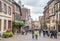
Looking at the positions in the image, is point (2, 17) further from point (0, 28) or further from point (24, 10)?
point (24, 10)

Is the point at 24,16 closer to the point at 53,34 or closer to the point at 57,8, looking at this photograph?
the point at 57,8

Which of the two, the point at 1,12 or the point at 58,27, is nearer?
the point at 1,12

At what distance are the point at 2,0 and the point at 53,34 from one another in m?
11.7

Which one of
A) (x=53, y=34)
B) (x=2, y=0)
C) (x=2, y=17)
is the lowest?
(x=53, y=34)

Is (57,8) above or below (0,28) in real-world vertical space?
above

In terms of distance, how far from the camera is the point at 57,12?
189 feet

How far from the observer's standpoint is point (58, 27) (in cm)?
5841

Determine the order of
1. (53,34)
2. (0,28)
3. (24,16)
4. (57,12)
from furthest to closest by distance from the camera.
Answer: (24,16)
(57,12)
(53,34)
(0,28)

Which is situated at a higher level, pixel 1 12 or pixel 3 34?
pixel 1 12

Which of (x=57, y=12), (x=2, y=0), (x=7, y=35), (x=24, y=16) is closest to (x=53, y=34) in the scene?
(x=7, y=35)

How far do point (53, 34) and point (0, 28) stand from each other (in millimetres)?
10259

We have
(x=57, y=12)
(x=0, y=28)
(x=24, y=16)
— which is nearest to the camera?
(x=0, y=28)

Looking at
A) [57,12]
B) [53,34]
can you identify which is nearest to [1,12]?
[53,34]

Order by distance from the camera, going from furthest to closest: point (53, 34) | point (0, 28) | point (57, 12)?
point (57, 12) < point (53, 34) < point (0, 28)
